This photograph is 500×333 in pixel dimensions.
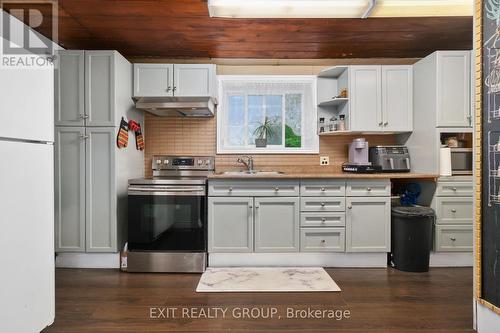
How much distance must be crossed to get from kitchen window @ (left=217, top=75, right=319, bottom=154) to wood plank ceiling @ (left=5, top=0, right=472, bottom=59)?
33 centimetres

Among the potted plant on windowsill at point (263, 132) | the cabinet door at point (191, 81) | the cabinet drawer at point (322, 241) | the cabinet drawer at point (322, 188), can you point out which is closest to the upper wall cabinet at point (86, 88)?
the cabinet door at point (191, 81)

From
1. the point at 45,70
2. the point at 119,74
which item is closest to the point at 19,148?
the point at 45,70

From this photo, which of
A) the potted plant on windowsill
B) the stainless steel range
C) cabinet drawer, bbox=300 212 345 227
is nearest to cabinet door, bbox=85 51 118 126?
the stainless steel range

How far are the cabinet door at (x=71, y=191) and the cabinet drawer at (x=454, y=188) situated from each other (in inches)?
139

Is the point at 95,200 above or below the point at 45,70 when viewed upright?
below

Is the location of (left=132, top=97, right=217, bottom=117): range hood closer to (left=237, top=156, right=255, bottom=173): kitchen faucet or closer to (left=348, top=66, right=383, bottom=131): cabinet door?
(left=237, top=156, right=255, bottom=173): kitchen faucet

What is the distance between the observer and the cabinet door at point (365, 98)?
317 centimetres

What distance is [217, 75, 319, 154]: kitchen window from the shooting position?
3.53 meters

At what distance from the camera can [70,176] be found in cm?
279

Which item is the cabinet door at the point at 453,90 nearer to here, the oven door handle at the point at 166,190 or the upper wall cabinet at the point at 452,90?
the upper wall cabinet at the point at 452,90

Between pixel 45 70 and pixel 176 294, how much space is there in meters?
1.82

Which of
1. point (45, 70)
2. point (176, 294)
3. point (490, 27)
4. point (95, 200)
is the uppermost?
point (490, 27)

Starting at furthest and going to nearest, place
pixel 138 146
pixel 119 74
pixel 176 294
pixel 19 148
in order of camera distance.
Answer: pixel 138 146 < pixel 119 74 < pixel 176 294 < pixel 19 148

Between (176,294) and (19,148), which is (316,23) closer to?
(19,148)
